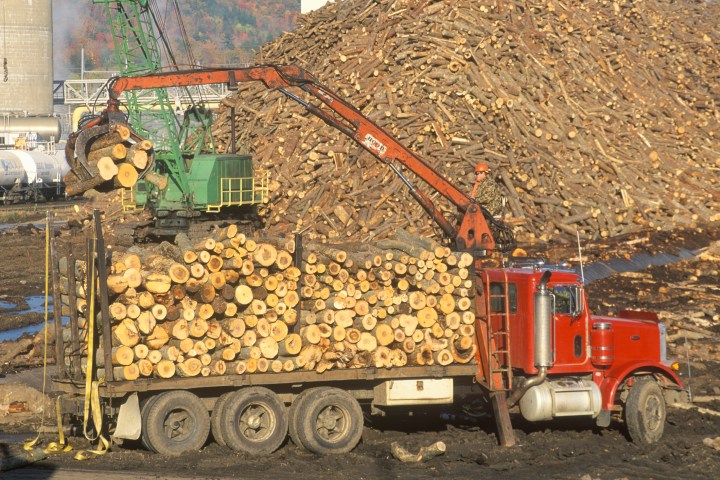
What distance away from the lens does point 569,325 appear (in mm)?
14930

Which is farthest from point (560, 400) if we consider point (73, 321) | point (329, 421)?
point (73, 321)

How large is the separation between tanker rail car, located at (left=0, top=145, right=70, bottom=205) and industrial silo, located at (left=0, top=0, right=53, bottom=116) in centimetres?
1769

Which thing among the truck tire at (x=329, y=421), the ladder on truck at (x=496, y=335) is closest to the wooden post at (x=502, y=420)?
the ladder on truck at (x=496, y=335)

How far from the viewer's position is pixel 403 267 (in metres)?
15.1

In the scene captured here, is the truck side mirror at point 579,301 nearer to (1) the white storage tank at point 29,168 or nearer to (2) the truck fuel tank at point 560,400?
(2) the truck fuel tank at point 560,400

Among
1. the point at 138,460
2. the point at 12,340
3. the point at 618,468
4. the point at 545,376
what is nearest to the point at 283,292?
the point at 138,460

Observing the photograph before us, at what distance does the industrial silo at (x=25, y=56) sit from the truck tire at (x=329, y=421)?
72.3 m

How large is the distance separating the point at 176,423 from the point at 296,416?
160 centimetres

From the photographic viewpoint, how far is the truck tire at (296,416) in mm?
14242

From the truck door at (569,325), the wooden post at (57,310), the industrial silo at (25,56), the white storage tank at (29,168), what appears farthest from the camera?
the industrial silo at (25,56)

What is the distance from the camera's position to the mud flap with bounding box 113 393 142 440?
13.5 meters

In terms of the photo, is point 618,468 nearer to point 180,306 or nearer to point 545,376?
point 545,376

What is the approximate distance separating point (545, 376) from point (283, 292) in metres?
3.78

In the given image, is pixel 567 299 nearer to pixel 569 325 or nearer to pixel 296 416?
pixel 569 325
